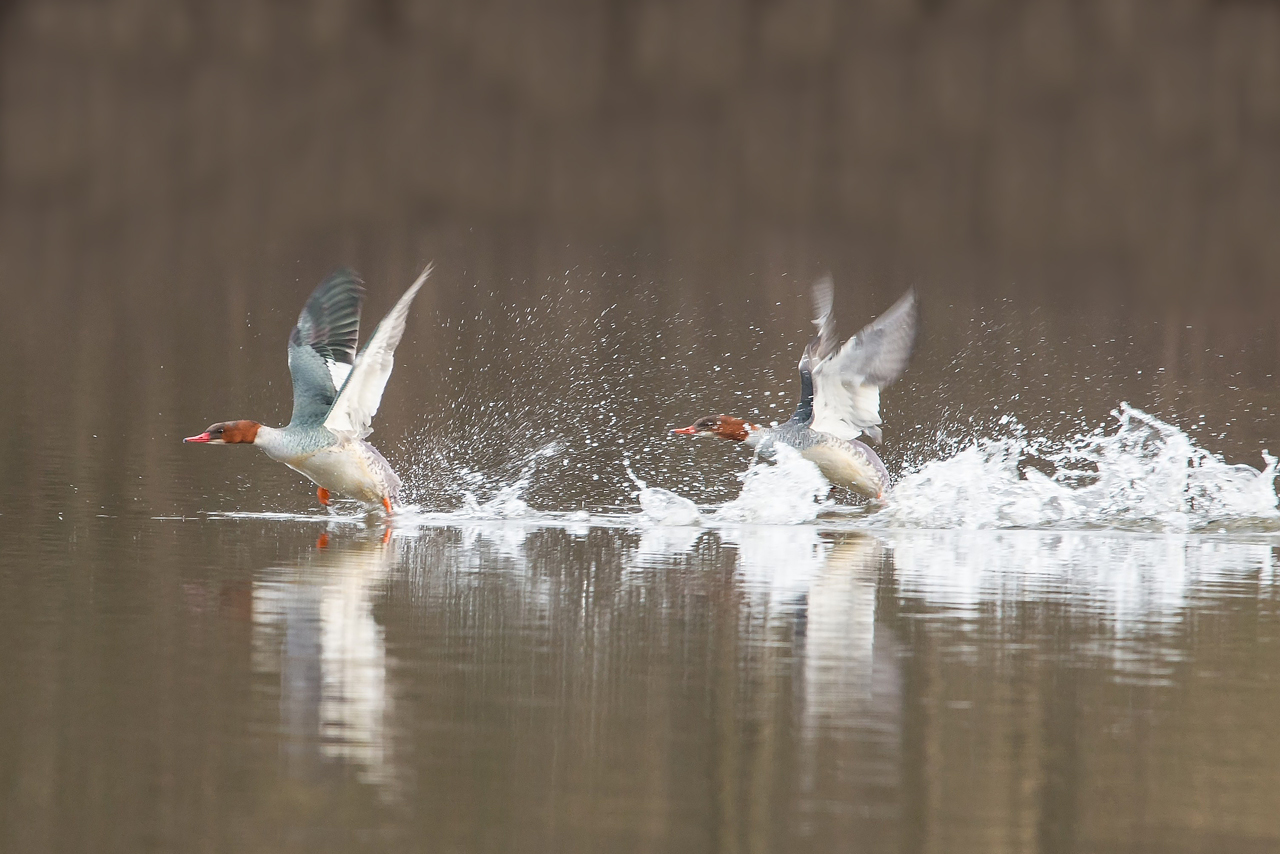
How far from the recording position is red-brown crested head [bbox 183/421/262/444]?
1324cm

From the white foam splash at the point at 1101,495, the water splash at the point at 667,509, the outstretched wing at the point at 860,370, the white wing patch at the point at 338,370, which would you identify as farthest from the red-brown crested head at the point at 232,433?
the white foam splash at the point at 1101,495

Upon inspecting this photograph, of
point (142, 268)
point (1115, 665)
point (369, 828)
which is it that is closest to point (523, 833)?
point (369, 828)

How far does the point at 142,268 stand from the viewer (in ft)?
150

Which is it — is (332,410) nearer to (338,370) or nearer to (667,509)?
(338,370)

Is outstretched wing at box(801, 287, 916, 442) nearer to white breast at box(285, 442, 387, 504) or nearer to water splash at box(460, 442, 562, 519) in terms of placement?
water splash at box(460, 442, 562, 519)

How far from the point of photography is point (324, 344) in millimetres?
13695

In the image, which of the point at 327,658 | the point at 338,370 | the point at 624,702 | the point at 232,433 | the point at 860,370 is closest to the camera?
the point at 624,702

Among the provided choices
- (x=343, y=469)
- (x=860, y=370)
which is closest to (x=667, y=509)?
(x=860, y=370)

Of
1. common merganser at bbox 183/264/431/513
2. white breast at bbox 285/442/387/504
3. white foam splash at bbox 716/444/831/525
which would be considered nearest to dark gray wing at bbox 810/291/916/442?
white foam splash at bbox 716/444/831/525

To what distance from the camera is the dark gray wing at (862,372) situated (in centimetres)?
1419

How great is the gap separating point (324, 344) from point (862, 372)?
4027mm

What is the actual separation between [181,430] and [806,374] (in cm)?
690

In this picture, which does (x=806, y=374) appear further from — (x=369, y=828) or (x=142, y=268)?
(x=142, y=268)

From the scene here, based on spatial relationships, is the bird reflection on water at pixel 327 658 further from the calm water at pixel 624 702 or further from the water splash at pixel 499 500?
the water splash at pixel 499 500
